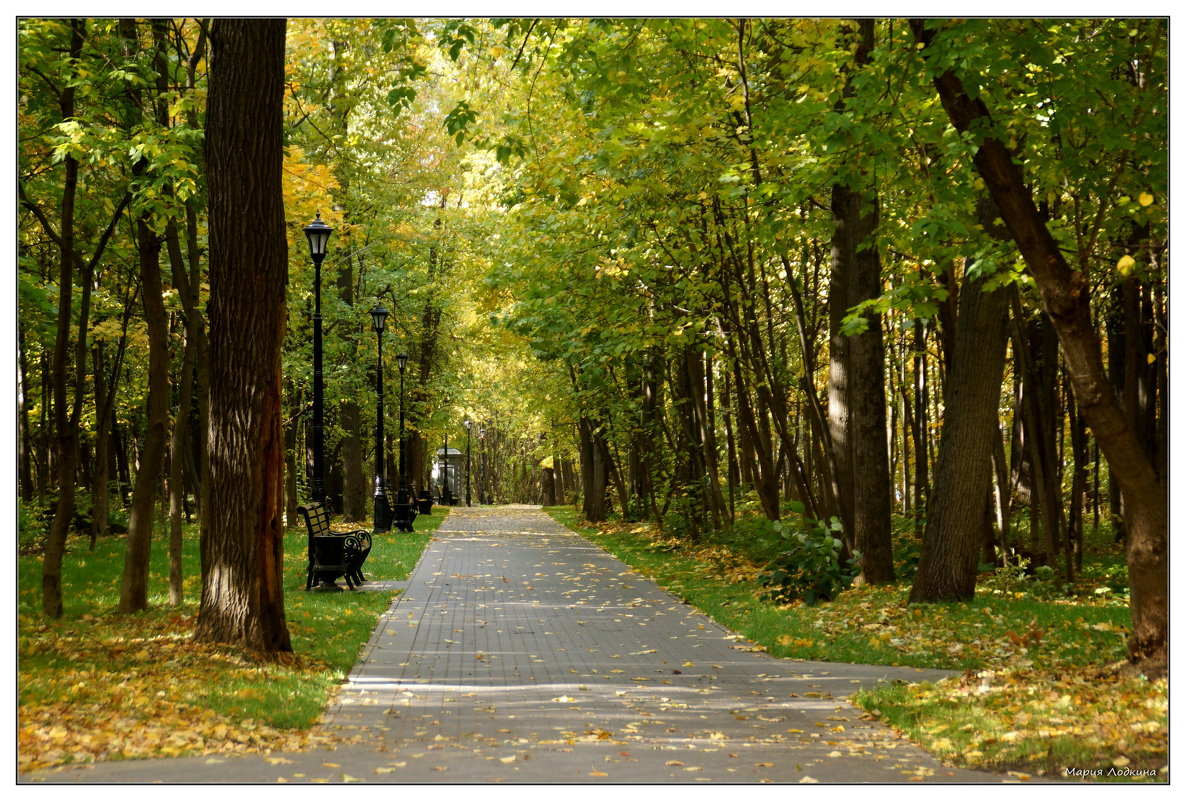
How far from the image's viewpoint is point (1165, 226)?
7.64 m

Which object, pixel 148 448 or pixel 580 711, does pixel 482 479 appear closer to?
pixel 148 448

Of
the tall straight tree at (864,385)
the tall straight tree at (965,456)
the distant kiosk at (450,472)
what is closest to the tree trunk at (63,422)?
the tall straight tree at (864,385)

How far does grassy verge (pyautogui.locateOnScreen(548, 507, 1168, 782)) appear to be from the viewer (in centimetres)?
630

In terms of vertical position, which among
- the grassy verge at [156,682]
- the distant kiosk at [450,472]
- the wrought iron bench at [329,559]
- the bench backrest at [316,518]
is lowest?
the grassy verge at [156,682]

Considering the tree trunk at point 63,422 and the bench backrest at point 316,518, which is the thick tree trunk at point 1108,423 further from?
the bench backrest at point 316,518

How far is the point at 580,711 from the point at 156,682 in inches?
118

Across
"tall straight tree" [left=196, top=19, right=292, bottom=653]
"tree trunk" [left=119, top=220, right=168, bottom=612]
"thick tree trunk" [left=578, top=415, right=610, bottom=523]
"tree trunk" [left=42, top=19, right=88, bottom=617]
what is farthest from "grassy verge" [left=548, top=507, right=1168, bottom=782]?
"thick tree trunk" [left=578, top=415, right=610, bottom=523]

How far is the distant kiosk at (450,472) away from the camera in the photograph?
6612 cm

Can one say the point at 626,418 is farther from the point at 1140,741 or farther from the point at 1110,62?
the point at 1140,741

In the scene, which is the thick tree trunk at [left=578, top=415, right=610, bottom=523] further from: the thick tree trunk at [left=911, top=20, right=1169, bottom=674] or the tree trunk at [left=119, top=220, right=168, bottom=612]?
the thick tree trunk at [left=911, top=20, right=1169, bottom=674]

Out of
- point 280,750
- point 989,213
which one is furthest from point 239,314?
point 989,213

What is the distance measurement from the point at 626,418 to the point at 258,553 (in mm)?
17790

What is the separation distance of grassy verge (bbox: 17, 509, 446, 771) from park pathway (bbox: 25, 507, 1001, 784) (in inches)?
10.3

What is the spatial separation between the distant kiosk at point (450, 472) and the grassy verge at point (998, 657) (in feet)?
158
